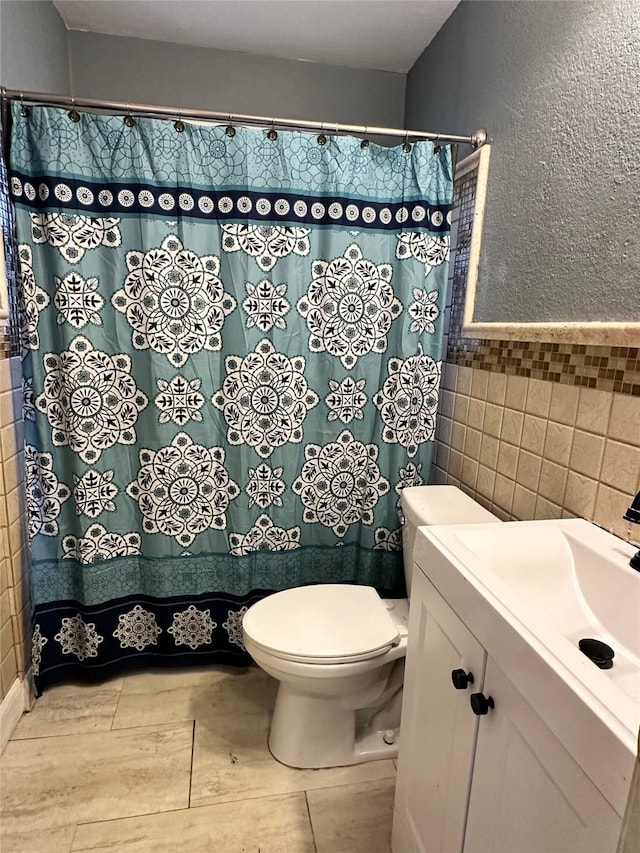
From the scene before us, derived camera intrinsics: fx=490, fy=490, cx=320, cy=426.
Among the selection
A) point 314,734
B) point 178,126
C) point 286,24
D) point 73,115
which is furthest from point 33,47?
point 314,734

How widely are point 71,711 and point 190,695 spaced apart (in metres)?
0.38

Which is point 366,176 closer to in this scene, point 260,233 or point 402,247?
point 402,247

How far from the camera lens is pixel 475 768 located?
0.83m

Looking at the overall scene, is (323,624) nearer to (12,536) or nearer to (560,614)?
(560,614)

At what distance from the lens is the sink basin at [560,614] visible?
559mm

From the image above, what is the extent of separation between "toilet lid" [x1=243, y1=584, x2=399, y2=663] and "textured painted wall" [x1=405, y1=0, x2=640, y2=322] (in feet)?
3.14

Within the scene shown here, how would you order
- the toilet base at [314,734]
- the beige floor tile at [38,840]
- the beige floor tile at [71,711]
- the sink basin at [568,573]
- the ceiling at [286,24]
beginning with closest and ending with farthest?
the sink basin at [568,573], the beige floor tile at [38,840], the toilet base at [314,734], the beige floor tile at [71,711], the ceiling at [286,24]

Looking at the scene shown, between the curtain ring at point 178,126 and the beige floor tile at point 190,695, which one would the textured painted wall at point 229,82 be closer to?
the curtain ring at point 178,126

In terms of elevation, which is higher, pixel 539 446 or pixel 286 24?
pixel 286 24

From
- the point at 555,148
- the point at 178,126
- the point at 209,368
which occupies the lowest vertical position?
the point at 209,368

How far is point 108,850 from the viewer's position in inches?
47.8

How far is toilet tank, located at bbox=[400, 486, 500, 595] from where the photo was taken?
1386 mm

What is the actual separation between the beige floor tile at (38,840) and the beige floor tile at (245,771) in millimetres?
311

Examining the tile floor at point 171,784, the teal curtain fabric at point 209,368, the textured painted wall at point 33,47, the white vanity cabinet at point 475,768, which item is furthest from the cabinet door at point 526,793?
the textured painted wall at point 33,47
